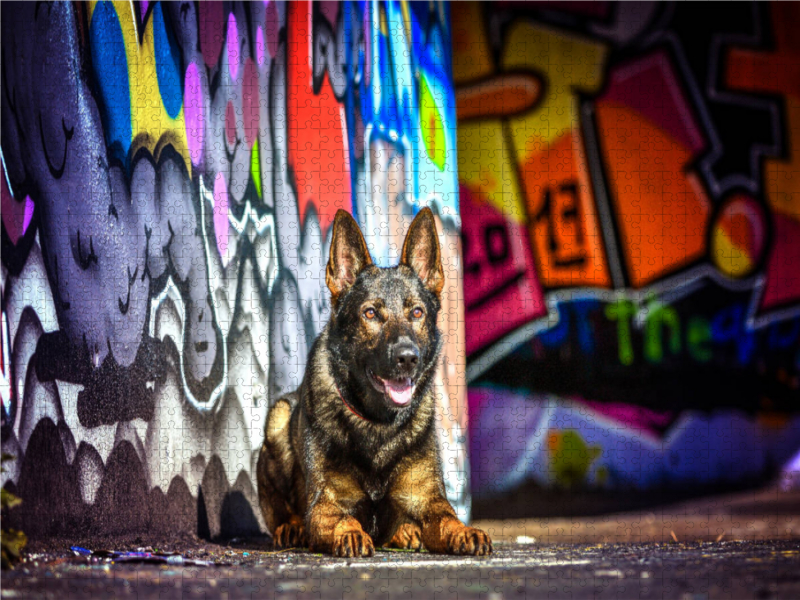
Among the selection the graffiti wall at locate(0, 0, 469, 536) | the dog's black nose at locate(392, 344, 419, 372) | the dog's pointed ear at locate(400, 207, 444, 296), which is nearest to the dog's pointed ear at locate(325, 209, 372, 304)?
the dog's pointed ear at locate(400, 207, 444, 296)

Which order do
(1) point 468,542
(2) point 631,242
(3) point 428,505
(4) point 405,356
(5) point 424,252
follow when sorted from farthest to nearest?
(2) point 631,242 < (5) point 424,252 < (3) point 428,505 < (4) point 405,356 < (1) point 468,542

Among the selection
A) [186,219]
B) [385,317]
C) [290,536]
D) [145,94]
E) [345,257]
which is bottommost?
[290,536]

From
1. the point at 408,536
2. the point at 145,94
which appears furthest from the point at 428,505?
the point at 145,94

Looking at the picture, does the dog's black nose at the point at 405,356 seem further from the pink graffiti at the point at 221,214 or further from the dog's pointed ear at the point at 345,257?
the pink graffiti at the point at 221,214

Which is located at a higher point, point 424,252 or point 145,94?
point 145,94

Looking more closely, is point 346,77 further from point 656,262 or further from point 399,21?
point 656,262

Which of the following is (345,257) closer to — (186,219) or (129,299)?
(186,219)

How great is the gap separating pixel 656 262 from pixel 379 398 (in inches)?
293

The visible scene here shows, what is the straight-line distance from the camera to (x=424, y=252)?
218 inches

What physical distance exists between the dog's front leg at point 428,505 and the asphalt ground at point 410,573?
0.12m

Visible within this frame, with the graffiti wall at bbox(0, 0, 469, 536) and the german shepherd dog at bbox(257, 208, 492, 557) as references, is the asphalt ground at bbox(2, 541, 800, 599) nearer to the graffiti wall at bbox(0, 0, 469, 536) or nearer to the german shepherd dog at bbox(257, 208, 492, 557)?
the german shepherd dog at bbox(257, 208, 492, 557)

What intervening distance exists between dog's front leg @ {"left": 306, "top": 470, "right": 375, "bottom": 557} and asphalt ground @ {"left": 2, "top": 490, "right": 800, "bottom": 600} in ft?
0.33

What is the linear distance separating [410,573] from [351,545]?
864 millimetres

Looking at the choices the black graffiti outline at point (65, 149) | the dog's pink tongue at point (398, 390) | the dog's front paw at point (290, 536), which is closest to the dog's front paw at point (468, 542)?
the dog's pink tongue at point (398, 390)
